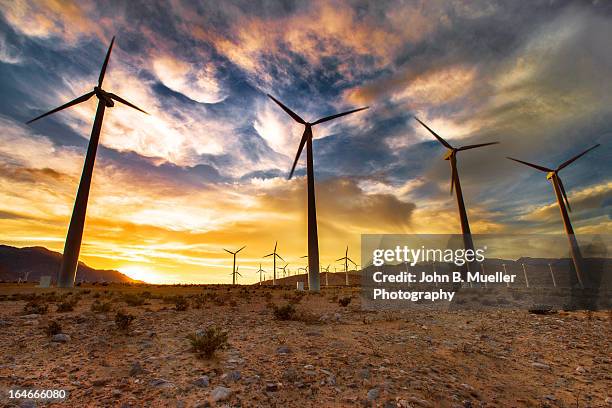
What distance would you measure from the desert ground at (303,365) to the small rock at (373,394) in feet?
0.07

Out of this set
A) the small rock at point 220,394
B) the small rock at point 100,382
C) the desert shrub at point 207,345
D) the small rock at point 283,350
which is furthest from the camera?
the small rock at point 283,350

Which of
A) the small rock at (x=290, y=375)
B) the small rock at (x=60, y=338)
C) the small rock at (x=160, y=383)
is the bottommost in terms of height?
the small rock at (x=290, y=375)

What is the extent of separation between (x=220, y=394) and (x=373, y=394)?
3.15 m

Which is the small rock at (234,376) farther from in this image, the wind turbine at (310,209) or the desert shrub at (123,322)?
the wind turbine at (310,209)

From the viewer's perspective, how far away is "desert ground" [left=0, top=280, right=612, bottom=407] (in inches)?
240

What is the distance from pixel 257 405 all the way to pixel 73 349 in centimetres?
633

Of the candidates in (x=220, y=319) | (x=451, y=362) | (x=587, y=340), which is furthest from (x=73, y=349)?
(x=587, y=340)

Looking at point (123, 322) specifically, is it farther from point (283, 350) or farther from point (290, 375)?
point (290, 375)

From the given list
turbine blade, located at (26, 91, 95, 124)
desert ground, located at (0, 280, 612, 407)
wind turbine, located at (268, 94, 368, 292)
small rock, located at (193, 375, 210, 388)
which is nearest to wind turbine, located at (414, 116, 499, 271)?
wind turbine, located at (268, 94, 368, 292)

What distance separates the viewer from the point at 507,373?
26.9 feet

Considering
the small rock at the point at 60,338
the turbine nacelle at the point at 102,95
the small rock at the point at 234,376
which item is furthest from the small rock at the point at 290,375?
the turbine nacelle at the point at 102,95

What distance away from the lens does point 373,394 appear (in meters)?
6.15

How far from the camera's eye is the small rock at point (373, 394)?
19.8 feet

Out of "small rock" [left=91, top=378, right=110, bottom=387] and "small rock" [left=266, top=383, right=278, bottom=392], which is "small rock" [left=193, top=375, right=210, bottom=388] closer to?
"small rock" [left=266, top=383, right=278, bottom=392]
